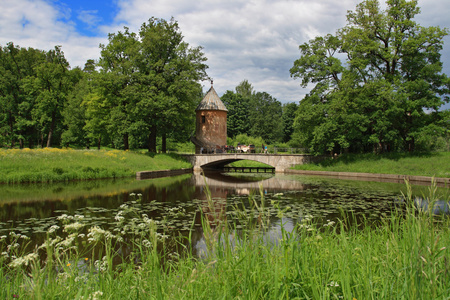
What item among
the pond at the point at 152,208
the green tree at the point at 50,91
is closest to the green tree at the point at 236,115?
the green tree at the point at 50,91

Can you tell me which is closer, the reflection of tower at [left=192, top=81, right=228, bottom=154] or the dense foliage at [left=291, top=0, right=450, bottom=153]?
the dense foliage at [left=291, top=0, right=450, bottom=153]

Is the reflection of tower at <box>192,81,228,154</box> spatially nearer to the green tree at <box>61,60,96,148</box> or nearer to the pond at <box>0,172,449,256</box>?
the green tree at <box>61,60,96,148</box>

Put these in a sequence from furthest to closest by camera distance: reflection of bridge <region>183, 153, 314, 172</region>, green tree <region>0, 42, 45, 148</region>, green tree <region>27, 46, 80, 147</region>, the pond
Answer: green tree <region>0, 42, 45, 148</region> → green tree <region>27, 46, 80, 147</region> → reflection of bridge <region>183, 153, 314, 172</region> → the pond

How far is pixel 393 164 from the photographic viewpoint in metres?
24.9

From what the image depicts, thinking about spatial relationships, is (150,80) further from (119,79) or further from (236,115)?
(236,115)

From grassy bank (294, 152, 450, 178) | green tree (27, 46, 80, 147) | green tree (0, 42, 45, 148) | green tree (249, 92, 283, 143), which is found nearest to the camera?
grassy bank (294, 152, 450, 178)

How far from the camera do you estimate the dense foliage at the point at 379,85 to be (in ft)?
84.0

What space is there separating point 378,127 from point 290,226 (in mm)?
20500

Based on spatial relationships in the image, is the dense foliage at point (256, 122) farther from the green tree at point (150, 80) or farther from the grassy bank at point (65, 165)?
the grassy bank at point (65, 165)

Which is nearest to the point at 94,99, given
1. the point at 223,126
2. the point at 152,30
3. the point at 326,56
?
the point at 152,30

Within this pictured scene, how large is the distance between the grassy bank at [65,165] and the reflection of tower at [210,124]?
12694 millimetres

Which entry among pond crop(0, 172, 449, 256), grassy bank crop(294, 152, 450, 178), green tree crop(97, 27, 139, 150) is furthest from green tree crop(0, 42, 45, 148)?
grassy bank crop(294, 152, 450, 178)

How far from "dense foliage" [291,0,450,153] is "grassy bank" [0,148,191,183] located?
1518cm

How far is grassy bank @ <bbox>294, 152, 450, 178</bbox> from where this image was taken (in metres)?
22.7
